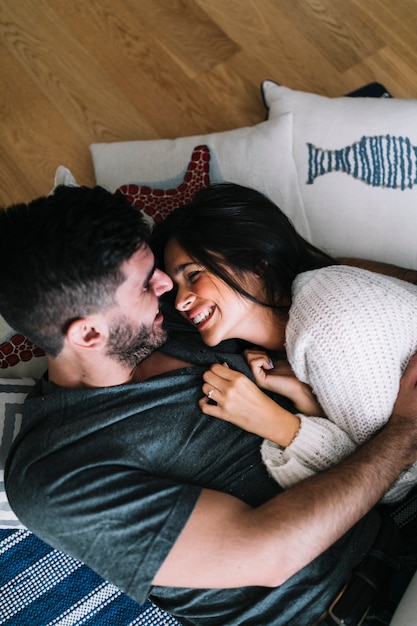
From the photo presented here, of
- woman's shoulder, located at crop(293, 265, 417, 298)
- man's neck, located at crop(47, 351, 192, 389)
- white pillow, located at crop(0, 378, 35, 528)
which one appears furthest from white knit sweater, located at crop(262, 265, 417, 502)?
white pillow, located at crop(0, 378, 35, 528)

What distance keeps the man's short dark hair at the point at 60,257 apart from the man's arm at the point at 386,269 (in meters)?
0.62

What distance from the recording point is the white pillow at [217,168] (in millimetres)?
1575

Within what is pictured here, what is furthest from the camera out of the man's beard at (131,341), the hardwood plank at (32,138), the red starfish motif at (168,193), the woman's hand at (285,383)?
the hardwood plank at (32,138)

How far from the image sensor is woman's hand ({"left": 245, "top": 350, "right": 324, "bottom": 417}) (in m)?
1.32

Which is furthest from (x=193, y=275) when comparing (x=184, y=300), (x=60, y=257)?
(x=60, y=257)

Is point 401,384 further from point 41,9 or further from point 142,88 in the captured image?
point 41,9

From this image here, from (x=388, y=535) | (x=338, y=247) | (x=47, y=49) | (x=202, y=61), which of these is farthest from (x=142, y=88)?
(x=388, y=535)

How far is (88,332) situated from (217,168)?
2.20ft

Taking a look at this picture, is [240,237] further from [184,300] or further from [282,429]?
[282,429]

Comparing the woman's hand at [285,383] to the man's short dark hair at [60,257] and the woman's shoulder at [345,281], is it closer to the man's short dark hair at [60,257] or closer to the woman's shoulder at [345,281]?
the woman's shoulder at [345,281]

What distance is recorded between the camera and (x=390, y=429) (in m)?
1.22

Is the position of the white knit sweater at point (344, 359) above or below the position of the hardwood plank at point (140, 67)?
below

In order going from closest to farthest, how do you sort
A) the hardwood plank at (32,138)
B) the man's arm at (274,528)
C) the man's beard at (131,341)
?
the man's arm at (274,528) < the man's beard at (131,341) < the hardwood plank at (32,138)

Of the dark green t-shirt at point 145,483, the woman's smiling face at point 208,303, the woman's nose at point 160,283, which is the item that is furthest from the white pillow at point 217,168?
the dark green t-shirt at point 145,483
